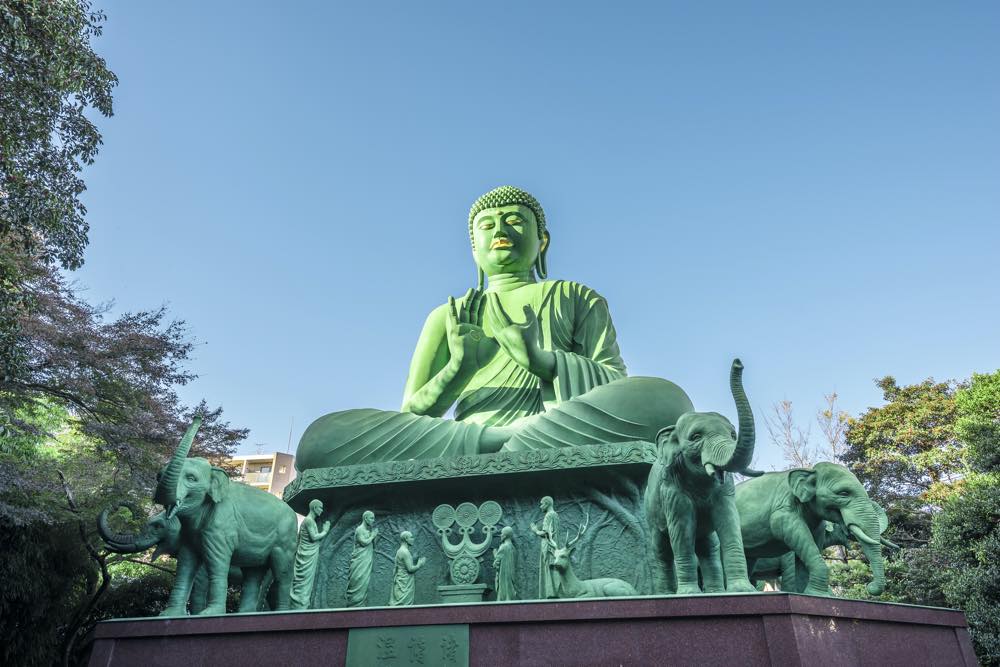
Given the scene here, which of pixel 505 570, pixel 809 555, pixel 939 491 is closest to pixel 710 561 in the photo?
pixel 809 555

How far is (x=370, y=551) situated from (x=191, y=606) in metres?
1.31

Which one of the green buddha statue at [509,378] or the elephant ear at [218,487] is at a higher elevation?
the green buddha statue at [509,378]

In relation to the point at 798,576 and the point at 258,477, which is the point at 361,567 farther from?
the point at 258,477

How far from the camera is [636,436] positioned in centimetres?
592

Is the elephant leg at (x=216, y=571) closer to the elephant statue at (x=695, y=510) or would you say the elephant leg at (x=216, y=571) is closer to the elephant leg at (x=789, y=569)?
the elephant statue at (x=695, y=510)

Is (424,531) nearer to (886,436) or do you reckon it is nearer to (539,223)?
(539,223)

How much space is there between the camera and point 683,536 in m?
4.43

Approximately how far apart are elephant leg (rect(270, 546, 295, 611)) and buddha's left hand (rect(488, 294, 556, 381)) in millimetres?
2669

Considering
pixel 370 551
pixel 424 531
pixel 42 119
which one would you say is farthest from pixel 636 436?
pixel 42 119

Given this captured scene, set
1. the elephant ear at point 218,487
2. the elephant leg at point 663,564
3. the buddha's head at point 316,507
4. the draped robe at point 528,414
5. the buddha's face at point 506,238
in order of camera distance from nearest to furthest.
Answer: the elephant leg at point 663,564 → the elephant ear at point 218,487 → the buddha's head at point 316,507 → the draped robe at point 528,414 → the buddha's face at point 506,238

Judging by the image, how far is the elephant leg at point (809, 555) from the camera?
15.3ft

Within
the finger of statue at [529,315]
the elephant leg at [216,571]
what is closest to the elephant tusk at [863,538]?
the finger of statue at [529,315]

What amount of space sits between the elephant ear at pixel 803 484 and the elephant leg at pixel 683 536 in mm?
918

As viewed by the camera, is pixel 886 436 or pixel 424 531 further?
pixel 886 436
